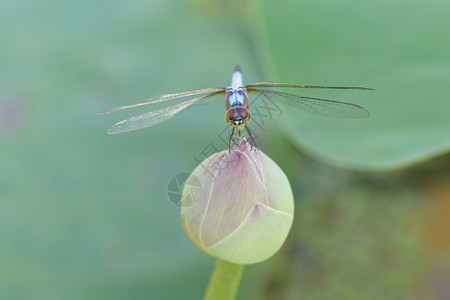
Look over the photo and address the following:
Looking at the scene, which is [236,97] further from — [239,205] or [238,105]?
[239,205]

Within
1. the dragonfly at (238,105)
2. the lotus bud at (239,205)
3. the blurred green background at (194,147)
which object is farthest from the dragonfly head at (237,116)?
the blurred green background at (194,147)

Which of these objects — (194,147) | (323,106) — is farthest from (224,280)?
(194,147)

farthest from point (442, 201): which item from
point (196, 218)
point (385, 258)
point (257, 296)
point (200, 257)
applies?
point (196, 218)

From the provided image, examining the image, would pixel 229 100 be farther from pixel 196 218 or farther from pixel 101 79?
pixel 101 79

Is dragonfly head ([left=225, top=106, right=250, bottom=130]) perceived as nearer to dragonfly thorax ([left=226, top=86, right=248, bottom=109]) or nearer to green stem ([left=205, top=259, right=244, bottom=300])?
dragonfly thorax ([left=226, top=86, right=248, bottom=109])

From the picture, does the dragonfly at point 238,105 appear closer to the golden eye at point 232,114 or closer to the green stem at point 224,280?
the golden eye at point 232,114
